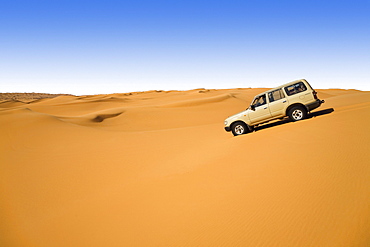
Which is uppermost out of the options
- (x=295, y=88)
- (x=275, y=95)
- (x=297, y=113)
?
(x=295, y=88)

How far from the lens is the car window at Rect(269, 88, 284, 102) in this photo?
9602mm

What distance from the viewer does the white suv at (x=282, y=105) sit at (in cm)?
914

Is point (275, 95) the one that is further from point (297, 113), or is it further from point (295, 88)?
point (297, 113)

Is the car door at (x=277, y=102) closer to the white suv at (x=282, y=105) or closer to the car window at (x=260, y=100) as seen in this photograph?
the white suv at (x=282, y=105)

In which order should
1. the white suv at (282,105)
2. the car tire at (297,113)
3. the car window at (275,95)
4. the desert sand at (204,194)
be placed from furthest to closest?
the car window at (275,95), the car tire at (297,113), the white suv at (282,105), the desert sand at (204,194)

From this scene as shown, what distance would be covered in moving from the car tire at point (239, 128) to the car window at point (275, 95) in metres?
1.69

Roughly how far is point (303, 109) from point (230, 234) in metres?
7.60

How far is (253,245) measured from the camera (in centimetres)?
312

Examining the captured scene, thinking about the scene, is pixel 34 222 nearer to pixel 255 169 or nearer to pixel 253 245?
pixel 253 245

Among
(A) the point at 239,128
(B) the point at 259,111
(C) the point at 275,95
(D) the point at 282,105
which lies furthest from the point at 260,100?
(A) the point at 239,128

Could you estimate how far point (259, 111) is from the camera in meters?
9.86

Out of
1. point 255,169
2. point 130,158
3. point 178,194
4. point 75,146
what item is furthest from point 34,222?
point 75,146

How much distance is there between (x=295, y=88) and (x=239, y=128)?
296 centimetres

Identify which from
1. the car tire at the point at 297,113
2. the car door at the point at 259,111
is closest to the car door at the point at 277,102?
the car door at the point at 259,111
